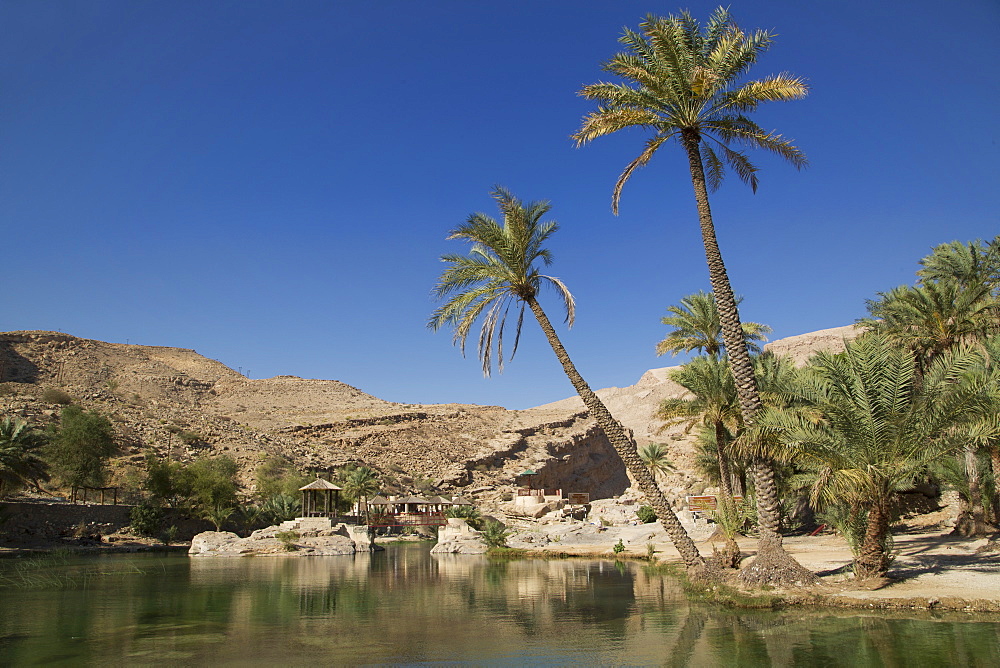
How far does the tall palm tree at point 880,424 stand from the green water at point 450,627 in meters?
2.03

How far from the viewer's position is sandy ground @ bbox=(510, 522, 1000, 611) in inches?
400

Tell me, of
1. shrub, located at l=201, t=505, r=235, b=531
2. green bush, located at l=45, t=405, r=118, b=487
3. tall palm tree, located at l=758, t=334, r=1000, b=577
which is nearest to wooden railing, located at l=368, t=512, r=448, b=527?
shrub, located at l=201, t=505, r=235, b=531

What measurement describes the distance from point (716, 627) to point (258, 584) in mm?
14408

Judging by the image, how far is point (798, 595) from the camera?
1107 cm

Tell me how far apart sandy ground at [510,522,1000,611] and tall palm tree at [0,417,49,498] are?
101 ft

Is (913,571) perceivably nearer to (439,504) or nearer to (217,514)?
(217,514)

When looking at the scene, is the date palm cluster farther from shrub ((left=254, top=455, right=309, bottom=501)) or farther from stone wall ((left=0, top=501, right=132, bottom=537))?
shrub ((left=254, top=455, right=309, bottom=501))

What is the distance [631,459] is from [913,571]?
584 centimetres

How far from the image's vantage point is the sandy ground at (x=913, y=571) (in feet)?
33.4

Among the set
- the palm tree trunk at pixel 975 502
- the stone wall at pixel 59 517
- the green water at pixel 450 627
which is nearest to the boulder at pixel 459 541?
the green water at pixel 450 627

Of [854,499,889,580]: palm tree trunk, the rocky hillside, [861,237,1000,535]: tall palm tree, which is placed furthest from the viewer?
the rocky hillside

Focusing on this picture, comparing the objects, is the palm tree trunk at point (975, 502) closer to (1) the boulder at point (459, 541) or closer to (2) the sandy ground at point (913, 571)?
(2) the sandy ground at point (913, 571)

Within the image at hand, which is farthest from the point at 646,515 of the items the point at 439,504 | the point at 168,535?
the point at 168,535

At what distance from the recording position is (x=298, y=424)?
8181 cm
